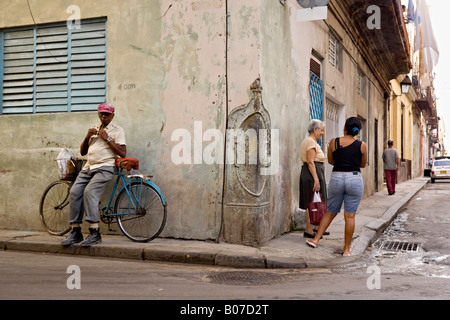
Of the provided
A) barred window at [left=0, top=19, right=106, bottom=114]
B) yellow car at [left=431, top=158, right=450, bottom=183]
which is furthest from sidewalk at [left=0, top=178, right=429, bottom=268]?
yellow car at [left=431, top=158, right=450, bottom=183]

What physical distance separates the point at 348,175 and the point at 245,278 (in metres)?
2.07

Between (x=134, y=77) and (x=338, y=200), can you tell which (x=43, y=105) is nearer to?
(x=134, y=77)

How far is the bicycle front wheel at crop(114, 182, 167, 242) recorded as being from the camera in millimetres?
6355

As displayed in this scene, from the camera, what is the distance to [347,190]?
5914mm

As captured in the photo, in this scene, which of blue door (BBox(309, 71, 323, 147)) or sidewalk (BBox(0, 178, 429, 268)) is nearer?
sidewalk (BBox(0, 178, 429, 268))

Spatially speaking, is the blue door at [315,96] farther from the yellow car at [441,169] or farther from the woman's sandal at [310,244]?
the yellow car at [441,169]

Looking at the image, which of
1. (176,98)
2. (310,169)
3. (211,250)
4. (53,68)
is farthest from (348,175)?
(53,68)

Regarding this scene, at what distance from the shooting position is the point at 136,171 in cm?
677

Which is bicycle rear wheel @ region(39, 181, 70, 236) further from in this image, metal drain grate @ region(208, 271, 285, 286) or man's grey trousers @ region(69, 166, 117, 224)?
metal drain grate @ region(208, 271, 285, 286)

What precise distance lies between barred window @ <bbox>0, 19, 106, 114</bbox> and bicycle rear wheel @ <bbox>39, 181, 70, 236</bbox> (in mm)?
1300

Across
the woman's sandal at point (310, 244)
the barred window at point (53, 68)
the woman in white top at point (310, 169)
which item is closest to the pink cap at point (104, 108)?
the barred window at point (53, 68)

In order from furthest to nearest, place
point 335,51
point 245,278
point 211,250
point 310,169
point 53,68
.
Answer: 1. point 335,51
2. point 53,68
3. point 310,169
4. point 211,250
5. point 245,278

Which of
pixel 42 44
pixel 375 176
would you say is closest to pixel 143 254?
pixel 42 44

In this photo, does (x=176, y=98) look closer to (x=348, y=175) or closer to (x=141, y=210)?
(x=141, y=210)
